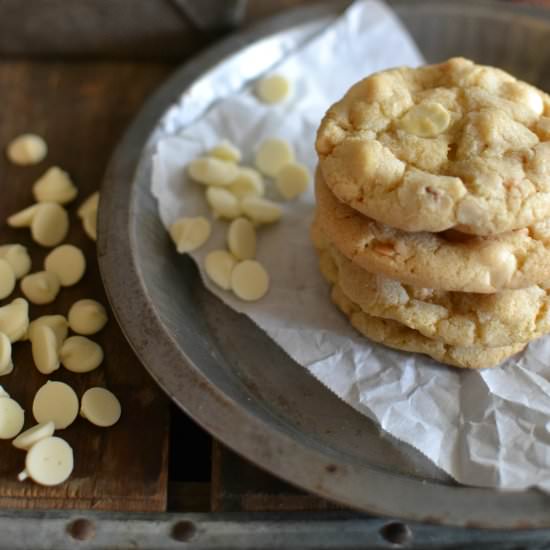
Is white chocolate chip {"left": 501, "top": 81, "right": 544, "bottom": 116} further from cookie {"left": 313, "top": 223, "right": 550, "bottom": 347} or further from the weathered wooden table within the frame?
the weathered wooden table

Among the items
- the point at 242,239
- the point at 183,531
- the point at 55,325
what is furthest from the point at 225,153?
the point at 183,531

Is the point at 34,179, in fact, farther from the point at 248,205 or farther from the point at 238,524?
the point at 238,524

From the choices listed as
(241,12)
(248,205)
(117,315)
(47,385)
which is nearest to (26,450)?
(47,385)

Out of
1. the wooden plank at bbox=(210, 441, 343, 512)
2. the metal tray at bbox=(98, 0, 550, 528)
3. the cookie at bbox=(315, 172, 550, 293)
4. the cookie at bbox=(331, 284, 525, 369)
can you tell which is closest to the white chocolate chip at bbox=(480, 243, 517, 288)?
the cookie at bbox=(315, 172, 550, 293)

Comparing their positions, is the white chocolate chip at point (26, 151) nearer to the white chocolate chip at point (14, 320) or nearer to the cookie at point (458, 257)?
the white chocolate chip at point (14, 320)

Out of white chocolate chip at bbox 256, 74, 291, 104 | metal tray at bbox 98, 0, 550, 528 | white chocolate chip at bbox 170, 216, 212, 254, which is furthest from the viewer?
white chocolate chip at bbox 256, 74, 291, 104

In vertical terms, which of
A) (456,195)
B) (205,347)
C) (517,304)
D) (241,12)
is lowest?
(205,347)

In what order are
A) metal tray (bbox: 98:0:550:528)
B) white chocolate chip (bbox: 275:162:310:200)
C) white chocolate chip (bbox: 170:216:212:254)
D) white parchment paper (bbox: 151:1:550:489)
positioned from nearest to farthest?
metal tray (bbox: 98:0:550:528) → white parchment paper (bbox: 151:1:550:489) → white chocolate chip (bbox: 170:216:212:254) → white chocolate chip (bbox: 275:162:310:200)

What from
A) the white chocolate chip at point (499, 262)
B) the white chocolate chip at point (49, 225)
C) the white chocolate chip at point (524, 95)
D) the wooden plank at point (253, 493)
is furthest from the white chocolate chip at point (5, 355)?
the white chocolate chip at point (524, 95)
